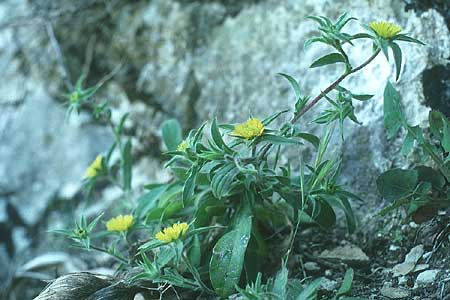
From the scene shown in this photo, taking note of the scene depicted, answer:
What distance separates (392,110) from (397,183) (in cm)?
15

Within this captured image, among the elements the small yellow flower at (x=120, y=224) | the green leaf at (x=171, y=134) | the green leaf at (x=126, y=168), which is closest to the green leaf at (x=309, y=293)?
the small yellow flower at (x=120, y=224)

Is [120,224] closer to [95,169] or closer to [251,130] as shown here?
[95,169]

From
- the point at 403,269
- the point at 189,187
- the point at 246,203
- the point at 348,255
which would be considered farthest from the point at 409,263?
the point at 189,187

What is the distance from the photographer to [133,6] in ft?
7.61

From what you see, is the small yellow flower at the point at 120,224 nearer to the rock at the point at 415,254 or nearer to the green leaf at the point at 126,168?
the green leaf at the point at 126,168

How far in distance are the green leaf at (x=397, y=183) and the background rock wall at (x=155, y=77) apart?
0.43 ft

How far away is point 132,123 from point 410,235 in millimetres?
1033

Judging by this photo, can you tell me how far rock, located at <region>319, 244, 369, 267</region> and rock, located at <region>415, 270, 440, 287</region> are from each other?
139 mm

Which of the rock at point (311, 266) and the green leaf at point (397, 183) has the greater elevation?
the green leaf at point (397, 183)

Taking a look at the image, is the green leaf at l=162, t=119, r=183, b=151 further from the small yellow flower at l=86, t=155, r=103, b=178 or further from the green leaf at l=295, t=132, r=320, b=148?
the green leaf at l=295, t=132, r=320, b=148

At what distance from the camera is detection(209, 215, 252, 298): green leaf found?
4.22 ft

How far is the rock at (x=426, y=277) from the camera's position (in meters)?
1.30

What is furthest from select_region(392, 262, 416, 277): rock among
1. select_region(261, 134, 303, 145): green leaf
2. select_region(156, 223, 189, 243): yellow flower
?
select_region(156, 223, 189, 243): yellow flower

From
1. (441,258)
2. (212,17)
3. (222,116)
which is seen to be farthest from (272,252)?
(212,17)
